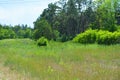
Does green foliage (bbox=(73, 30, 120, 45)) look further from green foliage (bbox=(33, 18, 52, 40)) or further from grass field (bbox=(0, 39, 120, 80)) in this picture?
grass field (bbox=(0, 39, 120, 80))

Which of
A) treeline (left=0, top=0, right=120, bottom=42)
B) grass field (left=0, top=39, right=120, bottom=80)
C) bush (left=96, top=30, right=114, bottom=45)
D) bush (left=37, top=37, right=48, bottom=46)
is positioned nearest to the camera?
grass field (left=0, top=39, right=120, bottom=80)

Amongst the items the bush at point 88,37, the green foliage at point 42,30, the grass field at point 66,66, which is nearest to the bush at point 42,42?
the bush at point 88,37

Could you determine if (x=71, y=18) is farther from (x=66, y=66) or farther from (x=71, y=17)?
(x=66, y=66)

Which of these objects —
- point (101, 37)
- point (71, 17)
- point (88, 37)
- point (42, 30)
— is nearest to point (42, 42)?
point (88, 37)

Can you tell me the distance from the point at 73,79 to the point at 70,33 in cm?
7349

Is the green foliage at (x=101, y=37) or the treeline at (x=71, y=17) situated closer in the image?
the green foliage at (x=101, y=37)

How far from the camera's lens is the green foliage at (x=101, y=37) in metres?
47.7

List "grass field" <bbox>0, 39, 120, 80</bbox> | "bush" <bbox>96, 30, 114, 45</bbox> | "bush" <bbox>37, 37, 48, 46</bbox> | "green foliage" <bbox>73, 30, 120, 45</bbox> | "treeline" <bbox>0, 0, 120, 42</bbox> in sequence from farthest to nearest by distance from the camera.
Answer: "treeline" <bbox>0, 0, 120, 42</bbox>
"bush" <bbox>37, 37, 48, 46</bbox>
"bush" <bbox>96, 30, 114, 45</bbox>
"green foliage" <bbox>73, 30, 120, 45</bbox>
"grass field" <bbox>0, 39, 120, 80</bbox>

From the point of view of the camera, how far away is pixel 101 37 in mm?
49906

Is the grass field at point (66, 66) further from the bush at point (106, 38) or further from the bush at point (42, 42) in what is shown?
the bush at point (42, 42)

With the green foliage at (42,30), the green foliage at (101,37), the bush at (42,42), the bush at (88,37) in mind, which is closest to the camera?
the green foliage at (101,37)

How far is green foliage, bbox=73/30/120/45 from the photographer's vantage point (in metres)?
47.7

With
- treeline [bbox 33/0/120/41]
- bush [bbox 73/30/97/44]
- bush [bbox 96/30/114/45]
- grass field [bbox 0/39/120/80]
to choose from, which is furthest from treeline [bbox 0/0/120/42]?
grass field [bbox 0/39/120/80]

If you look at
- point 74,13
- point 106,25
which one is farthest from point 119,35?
point 74,13
